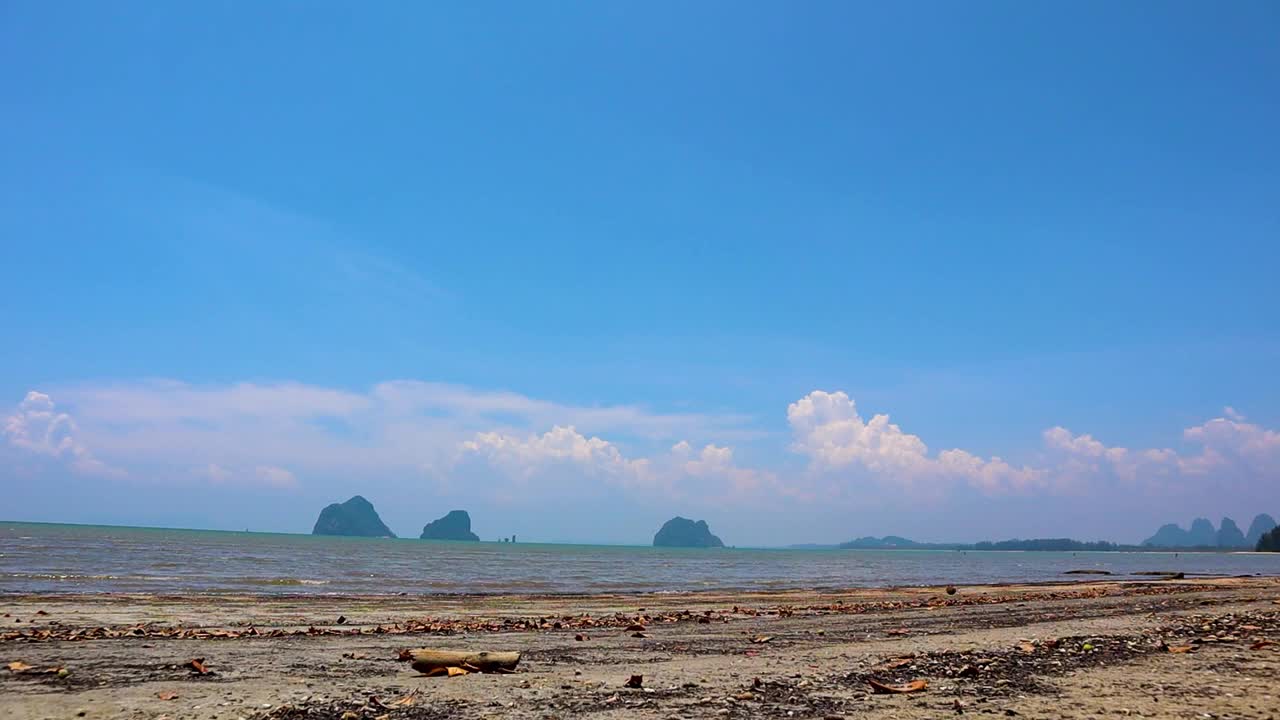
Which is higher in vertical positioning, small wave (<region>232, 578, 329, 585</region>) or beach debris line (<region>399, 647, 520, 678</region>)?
beach debris line (<region>399, 647, 520, 678</region>)

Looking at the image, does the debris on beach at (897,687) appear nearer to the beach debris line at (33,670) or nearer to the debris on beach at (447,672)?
the debris on beach at (447,672)

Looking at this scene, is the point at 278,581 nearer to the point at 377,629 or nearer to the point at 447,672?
the point at 377,629

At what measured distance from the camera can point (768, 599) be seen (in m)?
38.2

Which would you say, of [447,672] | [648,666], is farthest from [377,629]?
[648,666]

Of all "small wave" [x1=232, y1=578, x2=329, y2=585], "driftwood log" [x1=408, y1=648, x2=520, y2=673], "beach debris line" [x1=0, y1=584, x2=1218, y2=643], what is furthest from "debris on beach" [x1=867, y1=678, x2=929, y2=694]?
"small wave" [x1=232, y1=578, x2=329, y2=585]

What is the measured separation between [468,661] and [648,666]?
3.15 meters

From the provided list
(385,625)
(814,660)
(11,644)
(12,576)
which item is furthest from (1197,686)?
(12,576)

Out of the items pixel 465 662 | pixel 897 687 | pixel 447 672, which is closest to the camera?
pixel 897 687

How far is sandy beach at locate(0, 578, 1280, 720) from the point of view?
10.1 meters

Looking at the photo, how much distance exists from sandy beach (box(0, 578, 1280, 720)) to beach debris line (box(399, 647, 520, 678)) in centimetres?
43

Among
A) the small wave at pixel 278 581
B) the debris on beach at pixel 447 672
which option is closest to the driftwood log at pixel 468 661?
the debris on beach at pixel 447 672

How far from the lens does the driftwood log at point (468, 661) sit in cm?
1279

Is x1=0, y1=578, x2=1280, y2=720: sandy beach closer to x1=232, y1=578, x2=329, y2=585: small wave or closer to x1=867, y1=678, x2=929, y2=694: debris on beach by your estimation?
x1=867, y1=678, x2=929, y2=694: debris on beach

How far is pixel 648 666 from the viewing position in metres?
13.6
